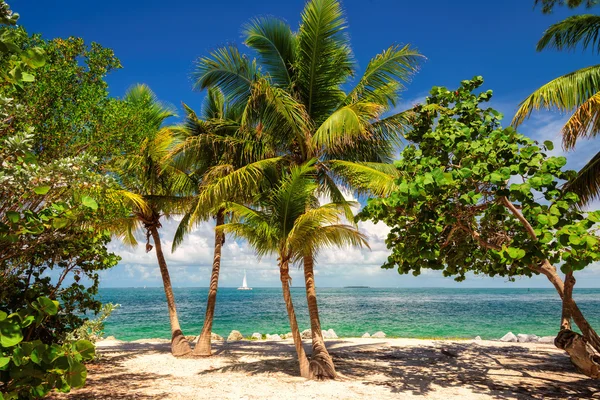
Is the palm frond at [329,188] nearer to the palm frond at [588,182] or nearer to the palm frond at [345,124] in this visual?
the palm frond at [345,124]

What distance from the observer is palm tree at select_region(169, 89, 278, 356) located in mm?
9977

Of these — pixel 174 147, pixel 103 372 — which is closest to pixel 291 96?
pixel 174 147

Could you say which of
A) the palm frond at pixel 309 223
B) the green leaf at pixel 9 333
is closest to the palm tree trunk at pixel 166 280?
the palm frond at pixel 309 223

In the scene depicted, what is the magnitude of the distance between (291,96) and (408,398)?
715 centimetres

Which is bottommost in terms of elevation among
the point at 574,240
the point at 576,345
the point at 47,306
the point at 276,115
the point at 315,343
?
the point at 315,343

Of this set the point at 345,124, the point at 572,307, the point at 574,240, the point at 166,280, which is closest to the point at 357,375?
the point at 572,307

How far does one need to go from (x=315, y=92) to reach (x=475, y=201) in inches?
226

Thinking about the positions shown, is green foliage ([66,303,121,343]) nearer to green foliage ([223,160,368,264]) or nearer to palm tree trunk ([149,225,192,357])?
green foliage ([223,160,368,264])

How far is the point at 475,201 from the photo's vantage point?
19.5ft

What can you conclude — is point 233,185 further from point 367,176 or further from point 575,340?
point 575,340

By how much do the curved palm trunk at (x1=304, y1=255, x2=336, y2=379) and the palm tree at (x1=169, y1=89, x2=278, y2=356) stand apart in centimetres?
235

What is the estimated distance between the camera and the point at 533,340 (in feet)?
55.7

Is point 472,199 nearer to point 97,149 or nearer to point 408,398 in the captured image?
point 408,398

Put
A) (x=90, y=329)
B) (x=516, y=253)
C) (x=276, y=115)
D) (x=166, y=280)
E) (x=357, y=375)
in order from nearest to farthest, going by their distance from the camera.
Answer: (x=516, y=253), (x=90, y=329), (x=357, y=375), (x=276, y=115), (x=166, y=280)
